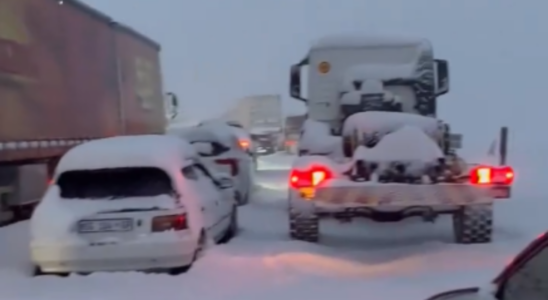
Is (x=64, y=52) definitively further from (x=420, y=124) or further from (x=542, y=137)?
(x=542, y=137)

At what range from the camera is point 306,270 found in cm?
922

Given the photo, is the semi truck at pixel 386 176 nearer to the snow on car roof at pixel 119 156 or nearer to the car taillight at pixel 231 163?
the snow on car roof at pixel 119 156

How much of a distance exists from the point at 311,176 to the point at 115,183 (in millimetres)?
2487

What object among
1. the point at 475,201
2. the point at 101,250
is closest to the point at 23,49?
the point at 101,250

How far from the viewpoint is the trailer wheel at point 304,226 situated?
11.2 m

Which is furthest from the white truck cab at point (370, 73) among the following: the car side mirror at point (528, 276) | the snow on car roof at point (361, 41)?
the car side mirror at point (528, 276)

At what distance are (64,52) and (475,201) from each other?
304 inches

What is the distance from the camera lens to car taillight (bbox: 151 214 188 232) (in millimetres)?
8750

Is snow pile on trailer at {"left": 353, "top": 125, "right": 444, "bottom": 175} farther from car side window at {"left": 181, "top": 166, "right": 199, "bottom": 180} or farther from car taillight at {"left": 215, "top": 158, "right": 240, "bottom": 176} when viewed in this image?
car taillight at {"left": 215, "top": 158, "right": 240, "bottom": 176}

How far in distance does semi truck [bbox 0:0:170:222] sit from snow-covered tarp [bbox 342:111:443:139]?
470 centimetres

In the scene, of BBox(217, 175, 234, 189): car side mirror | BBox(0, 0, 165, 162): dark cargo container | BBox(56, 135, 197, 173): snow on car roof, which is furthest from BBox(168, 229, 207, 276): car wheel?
BBox(0, 0, 165, 162): dark cargo container

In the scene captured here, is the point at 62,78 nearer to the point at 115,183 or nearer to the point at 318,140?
the point at 318,140

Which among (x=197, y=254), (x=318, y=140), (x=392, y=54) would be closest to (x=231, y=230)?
(x=318, y=140)

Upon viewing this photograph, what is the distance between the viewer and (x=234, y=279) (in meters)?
8.68
